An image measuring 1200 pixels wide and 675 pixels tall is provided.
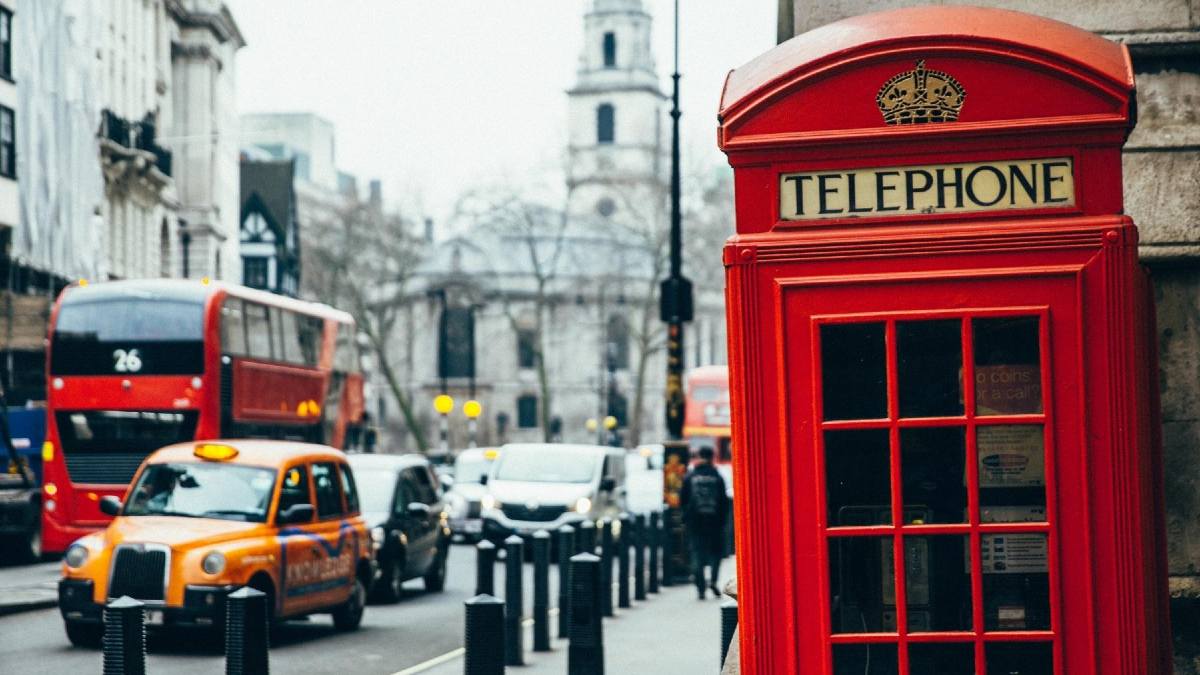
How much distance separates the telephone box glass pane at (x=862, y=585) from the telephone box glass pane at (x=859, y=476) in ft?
0.26

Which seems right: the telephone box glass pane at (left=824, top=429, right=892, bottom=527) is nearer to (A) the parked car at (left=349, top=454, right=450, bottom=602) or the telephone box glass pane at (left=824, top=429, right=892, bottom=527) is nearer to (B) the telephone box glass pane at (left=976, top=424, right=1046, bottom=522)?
(B) the telephone box glass pane at (left=976, top=424, right=1046, bottom=522)

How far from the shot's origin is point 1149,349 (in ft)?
20.1

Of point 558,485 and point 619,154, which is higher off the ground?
point 619,154

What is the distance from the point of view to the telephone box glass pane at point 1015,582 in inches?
228

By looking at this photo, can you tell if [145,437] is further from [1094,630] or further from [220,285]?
[1094,630]

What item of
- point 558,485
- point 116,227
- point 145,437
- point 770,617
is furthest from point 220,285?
point 116,227

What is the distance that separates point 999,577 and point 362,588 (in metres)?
11.7

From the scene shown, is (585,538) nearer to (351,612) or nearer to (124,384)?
(351,612)

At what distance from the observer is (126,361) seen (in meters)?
24.5

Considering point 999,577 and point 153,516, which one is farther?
point 153,516

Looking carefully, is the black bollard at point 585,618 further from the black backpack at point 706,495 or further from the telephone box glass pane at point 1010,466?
the black backpack at point 706,495

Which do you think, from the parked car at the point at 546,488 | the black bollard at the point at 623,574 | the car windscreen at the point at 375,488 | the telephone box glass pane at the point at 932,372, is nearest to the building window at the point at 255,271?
the parked car at the point at 546,488

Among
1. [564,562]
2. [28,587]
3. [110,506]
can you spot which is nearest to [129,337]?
[28,587]

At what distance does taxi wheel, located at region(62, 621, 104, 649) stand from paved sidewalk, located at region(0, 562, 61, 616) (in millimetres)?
3631
